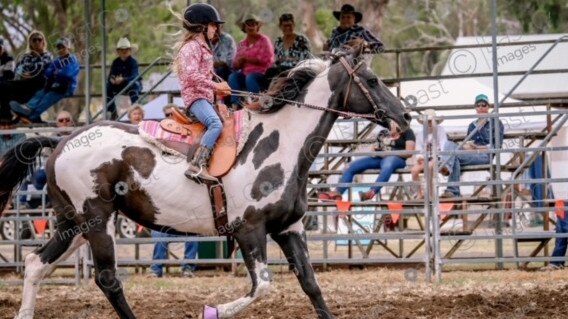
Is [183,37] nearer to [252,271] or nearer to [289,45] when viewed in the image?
[252,271]

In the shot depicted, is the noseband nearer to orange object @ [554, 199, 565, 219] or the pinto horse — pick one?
the pinto horse

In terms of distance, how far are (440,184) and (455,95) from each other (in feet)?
30.1

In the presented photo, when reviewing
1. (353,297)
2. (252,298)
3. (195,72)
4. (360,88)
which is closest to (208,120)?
(195,72)

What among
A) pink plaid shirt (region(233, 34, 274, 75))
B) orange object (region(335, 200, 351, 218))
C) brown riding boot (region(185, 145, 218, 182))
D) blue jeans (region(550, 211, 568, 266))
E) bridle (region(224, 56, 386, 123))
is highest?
→ pink plaid shirt (region(233, 34, 274, 75))

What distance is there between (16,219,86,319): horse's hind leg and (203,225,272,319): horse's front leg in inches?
56.3

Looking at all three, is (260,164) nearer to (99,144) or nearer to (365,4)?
(99,144)

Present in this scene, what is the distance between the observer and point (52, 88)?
16.3 metres

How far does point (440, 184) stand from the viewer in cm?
1224

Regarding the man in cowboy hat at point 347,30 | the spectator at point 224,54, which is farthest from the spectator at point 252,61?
the man in cowboy hat at point 347,30

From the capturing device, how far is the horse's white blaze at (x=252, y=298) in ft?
26.3

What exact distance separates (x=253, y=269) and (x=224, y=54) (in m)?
6.91

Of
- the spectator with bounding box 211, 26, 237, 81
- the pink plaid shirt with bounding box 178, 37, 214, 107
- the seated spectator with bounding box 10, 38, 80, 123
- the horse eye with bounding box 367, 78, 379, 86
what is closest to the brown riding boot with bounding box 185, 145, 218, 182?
the pink plaid shirt with bounding box 178, 37, 214, 107

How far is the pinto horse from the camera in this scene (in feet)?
27.6

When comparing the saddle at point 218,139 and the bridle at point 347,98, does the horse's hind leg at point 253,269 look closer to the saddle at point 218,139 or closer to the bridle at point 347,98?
the saddle at point 218,139
